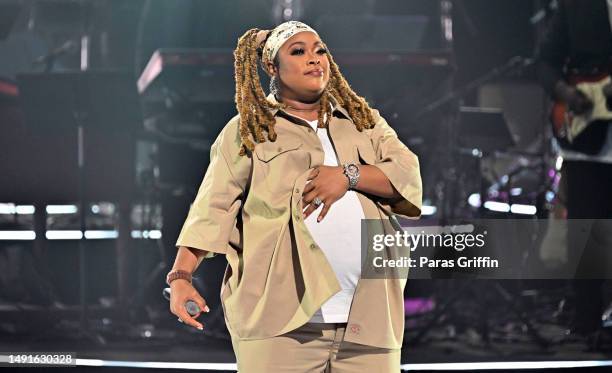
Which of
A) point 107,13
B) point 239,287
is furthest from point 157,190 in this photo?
point 239,287

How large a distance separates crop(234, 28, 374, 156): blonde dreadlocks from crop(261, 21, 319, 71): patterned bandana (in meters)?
0.02

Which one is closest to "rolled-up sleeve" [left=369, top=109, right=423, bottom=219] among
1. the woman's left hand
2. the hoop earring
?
the woman's left hand

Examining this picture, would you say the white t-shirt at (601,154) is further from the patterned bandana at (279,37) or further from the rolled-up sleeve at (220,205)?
the rolled-up sleeve at (220,205)

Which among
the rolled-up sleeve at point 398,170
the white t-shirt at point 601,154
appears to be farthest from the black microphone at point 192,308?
the white t-shirt at point 601,154

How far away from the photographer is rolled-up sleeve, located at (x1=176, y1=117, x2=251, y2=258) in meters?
2.00

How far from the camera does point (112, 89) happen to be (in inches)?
188

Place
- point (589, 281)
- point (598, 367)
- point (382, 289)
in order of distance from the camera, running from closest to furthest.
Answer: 1. point (382, 289)
2. point (598, 367)
3. point (589, 281)

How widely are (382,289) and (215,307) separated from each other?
9.64ft

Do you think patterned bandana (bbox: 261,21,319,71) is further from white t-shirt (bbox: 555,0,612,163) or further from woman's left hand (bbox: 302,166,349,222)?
white t-shirt (bbox: 555,0,612,163)

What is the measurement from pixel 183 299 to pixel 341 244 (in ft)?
1.22

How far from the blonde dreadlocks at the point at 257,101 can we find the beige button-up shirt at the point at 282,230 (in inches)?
0.9

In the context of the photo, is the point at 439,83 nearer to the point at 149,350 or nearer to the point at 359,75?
the point at 359,75

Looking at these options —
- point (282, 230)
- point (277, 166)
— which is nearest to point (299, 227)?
point (282, 230)

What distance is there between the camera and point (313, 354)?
1.97 m
